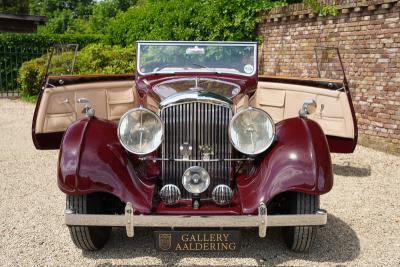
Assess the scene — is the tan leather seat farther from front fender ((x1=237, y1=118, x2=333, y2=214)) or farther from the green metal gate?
the green metal gate

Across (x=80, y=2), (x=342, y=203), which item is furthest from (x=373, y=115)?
(x=80, y=2)

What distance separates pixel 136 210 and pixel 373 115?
17.2ft

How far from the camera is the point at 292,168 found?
3.08 metres

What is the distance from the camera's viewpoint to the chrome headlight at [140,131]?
3.18 m

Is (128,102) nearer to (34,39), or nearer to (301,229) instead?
(301,229)

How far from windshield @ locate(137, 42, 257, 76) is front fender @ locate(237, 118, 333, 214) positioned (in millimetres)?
1164

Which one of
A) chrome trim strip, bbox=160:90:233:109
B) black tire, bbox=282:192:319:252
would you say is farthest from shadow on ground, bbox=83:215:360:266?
chrome trim strip, bbox=160:90:233:109

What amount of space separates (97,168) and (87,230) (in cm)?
48

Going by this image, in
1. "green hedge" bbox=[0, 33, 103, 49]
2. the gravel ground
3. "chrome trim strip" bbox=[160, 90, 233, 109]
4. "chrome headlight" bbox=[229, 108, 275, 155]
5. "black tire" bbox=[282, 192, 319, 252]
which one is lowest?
the gravel ground

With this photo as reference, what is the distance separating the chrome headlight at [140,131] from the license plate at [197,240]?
62 centimetres

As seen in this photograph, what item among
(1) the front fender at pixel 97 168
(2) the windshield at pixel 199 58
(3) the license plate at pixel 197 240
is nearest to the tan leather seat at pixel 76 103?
(2) the windshield at pixel 199 58

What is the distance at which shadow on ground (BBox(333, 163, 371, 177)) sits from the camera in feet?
19.5

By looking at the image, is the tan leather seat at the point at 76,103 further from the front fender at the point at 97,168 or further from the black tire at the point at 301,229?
the black tire at the point at 301,229

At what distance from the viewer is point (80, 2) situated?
159 ft
